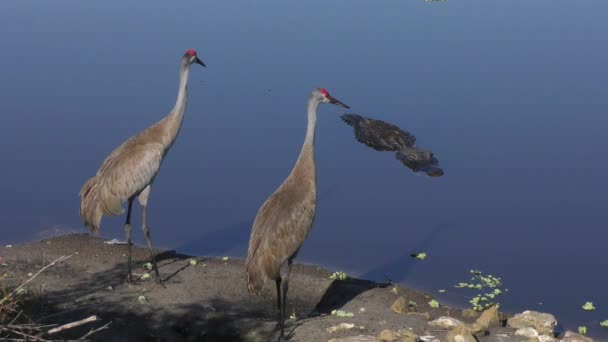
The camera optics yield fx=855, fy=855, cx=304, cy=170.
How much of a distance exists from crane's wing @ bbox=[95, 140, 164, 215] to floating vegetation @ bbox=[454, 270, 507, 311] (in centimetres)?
419

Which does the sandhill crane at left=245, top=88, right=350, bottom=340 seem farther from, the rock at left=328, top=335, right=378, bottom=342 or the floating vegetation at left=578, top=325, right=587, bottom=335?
the floating vegetation at left=578, top=325, right=587, bottom=335

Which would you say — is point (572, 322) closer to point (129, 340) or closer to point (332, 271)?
point (332, 271)

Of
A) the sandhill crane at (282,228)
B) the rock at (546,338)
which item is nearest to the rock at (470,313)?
the rock at (546,338)

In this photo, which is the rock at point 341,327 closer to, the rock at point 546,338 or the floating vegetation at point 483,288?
the rock at point 546,338

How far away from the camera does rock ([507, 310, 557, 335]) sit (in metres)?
9.33

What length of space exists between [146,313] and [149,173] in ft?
Answer: 5.68

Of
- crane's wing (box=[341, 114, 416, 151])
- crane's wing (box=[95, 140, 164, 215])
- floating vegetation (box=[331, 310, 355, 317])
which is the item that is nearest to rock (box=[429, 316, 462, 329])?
floating vegetation (box=[331, 310, 355, 317])

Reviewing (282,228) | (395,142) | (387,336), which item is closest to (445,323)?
(387,336)

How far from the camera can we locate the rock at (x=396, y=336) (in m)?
8.36

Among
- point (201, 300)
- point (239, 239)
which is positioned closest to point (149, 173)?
point (201, 300)

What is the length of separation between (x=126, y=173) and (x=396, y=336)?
3.76 metres

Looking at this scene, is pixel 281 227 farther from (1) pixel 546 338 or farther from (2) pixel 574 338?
(2) pixel 574 338

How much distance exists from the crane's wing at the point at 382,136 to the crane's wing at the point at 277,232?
6027 millimetres

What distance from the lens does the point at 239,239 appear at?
12219 millimetres
